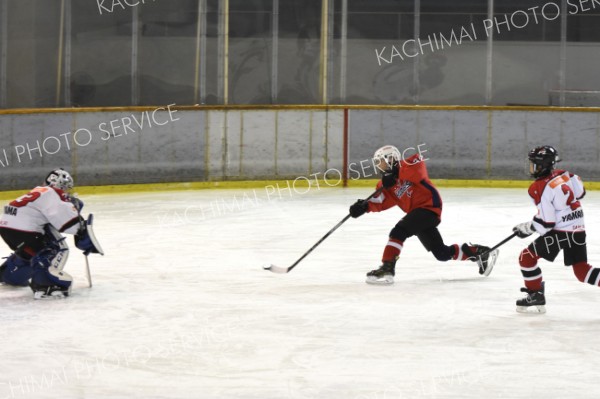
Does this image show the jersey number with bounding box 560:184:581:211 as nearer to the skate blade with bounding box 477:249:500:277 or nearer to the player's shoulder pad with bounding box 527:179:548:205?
the player's shoulder pad with bounding box 527:179:548:205

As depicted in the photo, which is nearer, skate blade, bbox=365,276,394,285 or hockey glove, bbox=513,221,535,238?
hockey glove, bbox=513,221,535,238

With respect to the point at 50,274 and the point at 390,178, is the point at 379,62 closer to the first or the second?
the point at 390,178

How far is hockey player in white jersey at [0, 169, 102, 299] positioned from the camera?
693 centimetres

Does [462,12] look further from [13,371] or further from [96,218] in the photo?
[13,371]

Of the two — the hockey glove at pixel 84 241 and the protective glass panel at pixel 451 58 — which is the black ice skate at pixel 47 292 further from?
the protective glass panel at pixel 451 58

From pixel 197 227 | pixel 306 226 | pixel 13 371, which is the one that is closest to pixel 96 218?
pixel 197 227

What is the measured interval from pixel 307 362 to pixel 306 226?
16.1 ft

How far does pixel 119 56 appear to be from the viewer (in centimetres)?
1353

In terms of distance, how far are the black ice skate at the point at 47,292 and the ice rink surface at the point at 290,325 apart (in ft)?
0.29

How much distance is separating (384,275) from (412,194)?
60 cm

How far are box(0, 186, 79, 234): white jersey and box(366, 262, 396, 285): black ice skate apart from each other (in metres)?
2.08

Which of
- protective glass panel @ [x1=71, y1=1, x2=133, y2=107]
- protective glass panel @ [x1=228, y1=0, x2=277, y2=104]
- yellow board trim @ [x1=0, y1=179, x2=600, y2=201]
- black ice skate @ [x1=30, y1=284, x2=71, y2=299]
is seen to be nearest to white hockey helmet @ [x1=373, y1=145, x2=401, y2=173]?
black ice skate @ [x1=30, y1=284, x2=71, y2=299]

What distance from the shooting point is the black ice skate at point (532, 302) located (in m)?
6.65

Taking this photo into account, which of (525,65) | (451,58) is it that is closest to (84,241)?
(525,65)
